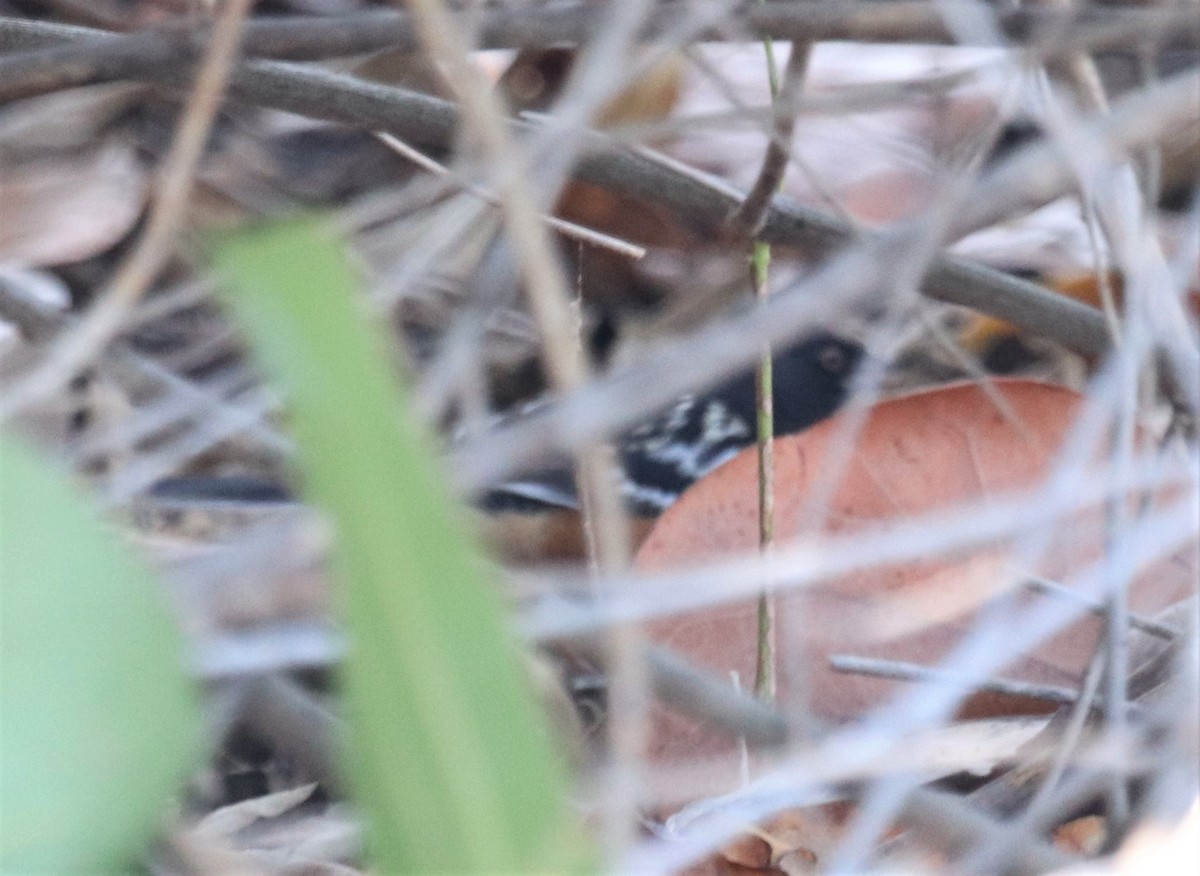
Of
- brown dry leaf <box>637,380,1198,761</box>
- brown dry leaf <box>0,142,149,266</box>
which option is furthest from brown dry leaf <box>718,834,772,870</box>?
brown dry leaf <box>0,142,149,266</box>

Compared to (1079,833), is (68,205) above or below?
above

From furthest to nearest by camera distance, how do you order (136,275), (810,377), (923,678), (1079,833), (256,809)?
(810,377)
(256,809)
(1079,833)
(923,678)
(136,275)

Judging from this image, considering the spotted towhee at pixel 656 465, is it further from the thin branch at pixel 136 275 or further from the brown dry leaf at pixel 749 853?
the thin branch at pixel 136 275

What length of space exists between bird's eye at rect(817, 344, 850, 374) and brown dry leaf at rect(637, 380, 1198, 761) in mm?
800

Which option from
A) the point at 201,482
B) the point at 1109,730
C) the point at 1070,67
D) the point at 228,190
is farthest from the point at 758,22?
the point at 228,190

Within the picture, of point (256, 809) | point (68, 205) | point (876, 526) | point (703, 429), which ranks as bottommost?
point (256, 809)

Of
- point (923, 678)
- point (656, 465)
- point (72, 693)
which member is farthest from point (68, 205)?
point (72, 693)

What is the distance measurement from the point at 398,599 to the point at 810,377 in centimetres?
168

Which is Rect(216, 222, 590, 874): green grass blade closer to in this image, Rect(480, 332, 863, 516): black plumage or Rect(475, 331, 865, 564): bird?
Rect(475, 331, 865, 564): bird

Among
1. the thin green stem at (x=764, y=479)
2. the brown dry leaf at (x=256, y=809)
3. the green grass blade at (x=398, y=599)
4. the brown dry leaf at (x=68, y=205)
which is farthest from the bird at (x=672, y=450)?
the green grass blade at (x=398, y=599)

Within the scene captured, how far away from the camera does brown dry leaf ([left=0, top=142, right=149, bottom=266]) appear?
172cm

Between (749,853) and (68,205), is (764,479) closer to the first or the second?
(749,853)

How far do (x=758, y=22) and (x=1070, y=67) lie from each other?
216mm

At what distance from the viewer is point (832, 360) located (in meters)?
2.06
